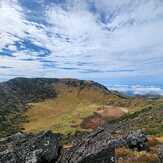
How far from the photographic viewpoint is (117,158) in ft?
66.3

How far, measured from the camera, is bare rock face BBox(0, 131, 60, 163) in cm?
2108

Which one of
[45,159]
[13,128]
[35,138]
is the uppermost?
[35,138]

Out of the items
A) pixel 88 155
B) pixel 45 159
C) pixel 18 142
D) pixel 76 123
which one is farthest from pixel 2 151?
pixel 76 123

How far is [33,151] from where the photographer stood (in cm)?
2138

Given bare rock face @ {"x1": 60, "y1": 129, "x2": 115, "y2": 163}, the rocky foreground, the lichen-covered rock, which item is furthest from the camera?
the lichen-covered rock

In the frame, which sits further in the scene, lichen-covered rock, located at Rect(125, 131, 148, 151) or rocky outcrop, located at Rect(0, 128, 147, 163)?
lichen-covered rock, located at Rect(125, 131, 148, 151)

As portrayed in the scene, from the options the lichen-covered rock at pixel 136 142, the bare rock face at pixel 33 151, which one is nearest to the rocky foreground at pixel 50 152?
the bare rock face at pixel 33 151

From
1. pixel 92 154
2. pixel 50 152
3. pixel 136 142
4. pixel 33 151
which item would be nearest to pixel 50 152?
pixel 50 152

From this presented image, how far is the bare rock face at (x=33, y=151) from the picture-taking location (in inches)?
830

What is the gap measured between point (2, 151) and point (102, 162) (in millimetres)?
8019

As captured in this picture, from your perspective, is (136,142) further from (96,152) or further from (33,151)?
(33,151)

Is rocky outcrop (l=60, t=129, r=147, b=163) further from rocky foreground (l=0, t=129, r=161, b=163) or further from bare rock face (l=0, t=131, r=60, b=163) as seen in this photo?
bare rock face (l=0, t=131, r=60, b=163)

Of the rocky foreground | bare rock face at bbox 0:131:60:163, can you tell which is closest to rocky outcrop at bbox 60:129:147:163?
the rocky foreground

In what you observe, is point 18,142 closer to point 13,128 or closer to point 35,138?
point 35,138
